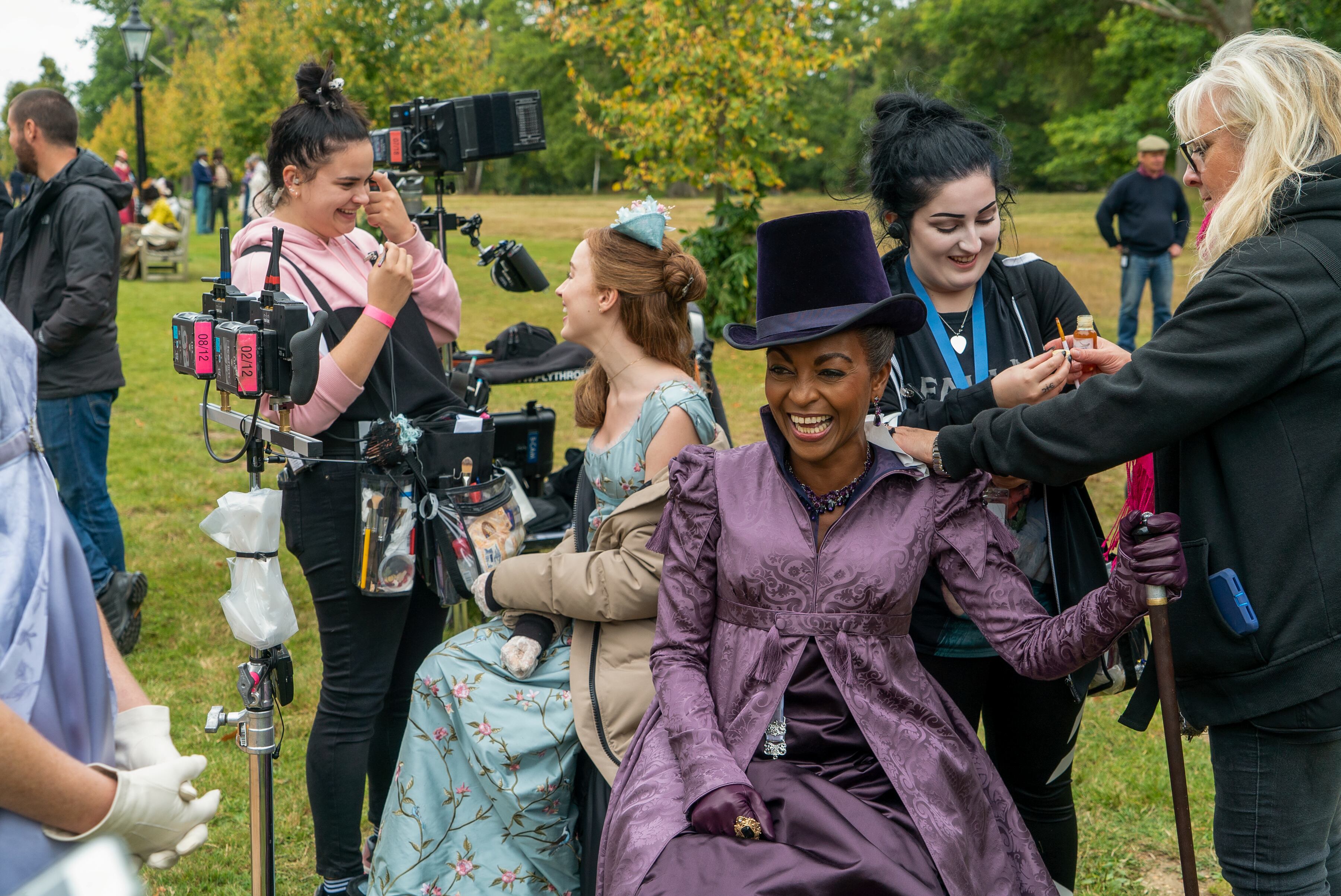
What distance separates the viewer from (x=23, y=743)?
1.45 meters

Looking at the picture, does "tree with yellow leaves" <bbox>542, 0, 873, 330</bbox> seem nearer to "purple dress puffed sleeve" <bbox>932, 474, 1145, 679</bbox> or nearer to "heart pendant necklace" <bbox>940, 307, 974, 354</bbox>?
"heart pendant necklace" <bbox>940, 307, 974, 354</bbox>

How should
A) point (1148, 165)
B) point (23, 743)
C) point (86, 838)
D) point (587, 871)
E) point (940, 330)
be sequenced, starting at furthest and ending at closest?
point (1148, 165) → point (587, 871) → point (940, 330) → point (86, 838) → point (23, 743)

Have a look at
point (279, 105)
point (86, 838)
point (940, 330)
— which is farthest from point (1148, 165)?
point (279, 105)

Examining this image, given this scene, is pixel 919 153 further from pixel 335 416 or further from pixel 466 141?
pixel 466 141

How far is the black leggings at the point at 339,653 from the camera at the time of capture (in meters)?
2.97

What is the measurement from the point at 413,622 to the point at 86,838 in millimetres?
1721

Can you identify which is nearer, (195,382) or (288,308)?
(288,308)

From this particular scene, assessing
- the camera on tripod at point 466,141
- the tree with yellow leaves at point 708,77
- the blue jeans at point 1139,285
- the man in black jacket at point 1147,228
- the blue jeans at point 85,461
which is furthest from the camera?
the tree with yellow leaves at point 708,77

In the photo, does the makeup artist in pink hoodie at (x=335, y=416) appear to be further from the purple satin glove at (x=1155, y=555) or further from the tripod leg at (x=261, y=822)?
the purple satin glove at (x=1155, y=555)

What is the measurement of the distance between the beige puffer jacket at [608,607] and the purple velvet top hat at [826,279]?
528mm

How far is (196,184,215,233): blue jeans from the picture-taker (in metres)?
25.6

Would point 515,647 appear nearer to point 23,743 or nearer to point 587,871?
point 587,871

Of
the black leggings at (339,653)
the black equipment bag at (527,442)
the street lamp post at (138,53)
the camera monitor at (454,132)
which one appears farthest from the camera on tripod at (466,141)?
the street lamp post at (138,53)

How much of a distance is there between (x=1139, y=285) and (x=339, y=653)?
9.08m
